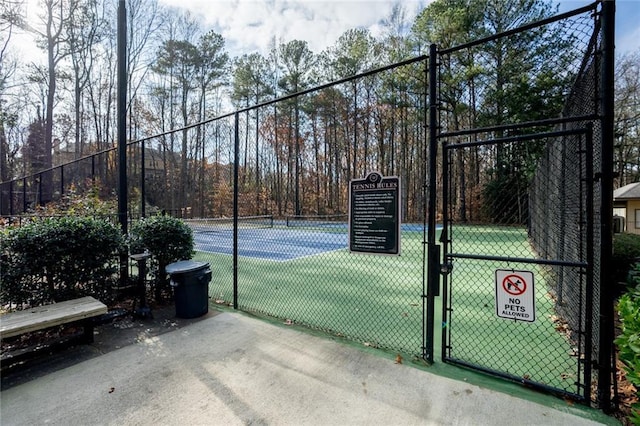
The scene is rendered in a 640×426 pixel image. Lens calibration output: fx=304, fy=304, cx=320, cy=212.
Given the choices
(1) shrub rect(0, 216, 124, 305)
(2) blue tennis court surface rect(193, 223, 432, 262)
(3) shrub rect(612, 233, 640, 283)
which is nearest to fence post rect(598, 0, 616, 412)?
(3) shrub rect(612, 233, 640, 283)

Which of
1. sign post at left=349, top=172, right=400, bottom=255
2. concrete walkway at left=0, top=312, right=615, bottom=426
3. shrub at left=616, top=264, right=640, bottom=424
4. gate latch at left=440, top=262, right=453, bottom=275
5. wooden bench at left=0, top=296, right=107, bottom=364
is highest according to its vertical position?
sign post at left=349, top=172, right=400, bottom=255

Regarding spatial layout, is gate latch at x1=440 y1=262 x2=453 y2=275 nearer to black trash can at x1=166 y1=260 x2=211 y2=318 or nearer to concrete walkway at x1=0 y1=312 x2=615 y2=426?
concrete walkway at x1=0 y1=312 x2=615 y2=426

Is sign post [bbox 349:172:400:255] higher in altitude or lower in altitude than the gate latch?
higher

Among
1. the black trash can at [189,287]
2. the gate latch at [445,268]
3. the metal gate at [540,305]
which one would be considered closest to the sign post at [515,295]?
the metal gate at [540,305]

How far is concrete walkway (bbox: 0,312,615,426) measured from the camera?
205 cm

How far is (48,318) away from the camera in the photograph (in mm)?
2795

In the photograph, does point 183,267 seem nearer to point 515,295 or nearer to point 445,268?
point 445,268

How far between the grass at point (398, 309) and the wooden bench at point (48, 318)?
181 centimetres

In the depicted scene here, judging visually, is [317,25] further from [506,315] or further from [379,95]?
[379,95]

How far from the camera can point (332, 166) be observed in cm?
1739

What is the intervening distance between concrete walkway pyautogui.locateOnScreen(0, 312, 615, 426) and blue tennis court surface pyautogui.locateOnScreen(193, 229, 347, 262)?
16.4 ft

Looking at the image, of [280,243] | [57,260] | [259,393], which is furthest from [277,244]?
[259,393]

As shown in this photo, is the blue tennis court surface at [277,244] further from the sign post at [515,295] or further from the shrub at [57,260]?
the sign post at [515,295]

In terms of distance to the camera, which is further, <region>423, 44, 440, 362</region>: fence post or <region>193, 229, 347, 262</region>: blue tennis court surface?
<region>193, 229, 347, 262</region>: blue tennis court surface
